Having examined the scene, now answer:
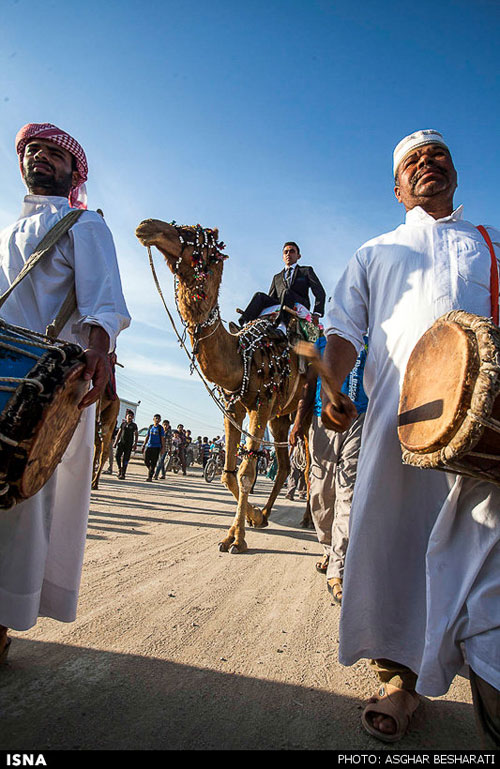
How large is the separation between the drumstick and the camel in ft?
10.8

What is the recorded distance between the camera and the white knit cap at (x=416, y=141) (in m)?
2.53

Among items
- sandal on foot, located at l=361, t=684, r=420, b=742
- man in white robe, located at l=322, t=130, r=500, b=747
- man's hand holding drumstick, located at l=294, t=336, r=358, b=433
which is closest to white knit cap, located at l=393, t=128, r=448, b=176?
man in white robe, located at l=322, t=130, r=500, b=747

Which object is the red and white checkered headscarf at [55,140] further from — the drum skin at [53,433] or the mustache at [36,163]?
the drum skin at [53,433]

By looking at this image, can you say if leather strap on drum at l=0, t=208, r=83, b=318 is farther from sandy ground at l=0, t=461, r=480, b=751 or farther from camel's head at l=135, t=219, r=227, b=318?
camel's head at l=135, t=219, r=227, b=318

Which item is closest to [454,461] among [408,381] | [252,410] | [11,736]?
[408,381]

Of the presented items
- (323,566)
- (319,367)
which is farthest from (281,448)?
(319,367)

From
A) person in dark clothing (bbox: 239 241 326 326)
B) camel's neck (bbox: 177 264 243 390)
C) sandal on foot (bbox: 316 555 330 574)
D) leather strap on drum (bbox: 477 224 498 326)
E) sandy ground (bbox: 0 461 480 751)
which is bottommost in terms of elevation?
sandy ground (bbox: 0 461 480 751)

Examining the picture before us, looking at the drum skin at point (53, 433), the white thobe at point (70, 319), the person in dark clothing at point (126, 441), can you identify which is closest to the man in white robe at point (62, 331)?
the white thobe at point (70, 319)

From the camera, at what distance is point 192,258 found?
4969 mm

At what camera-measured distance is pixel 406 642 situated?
1968 millimetres

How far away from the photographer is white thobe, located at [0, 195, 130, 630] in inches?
91.5

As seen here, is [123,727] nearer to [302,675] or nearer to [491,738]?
[302,675]

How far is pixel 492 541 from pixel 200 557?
3.35 metres

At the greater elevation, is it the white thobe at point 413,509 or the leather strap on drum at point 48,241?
the leather strap on drum at point 48,241
